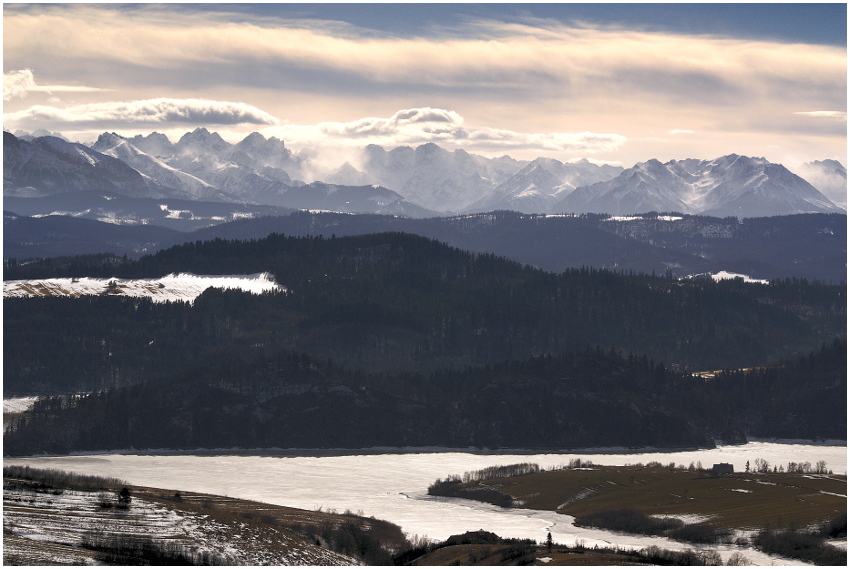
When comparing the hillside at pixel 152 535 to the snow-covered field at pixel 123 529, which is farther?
the snow-covered field at pixel 123 529

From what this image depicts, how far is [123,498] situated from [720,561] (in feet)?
288

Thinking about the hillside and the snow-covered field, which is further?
the snow-covered field

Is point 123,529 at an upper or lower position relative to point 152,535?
upper

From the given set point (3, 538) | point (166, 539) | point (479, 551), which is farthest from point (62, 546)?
point (479, 551)

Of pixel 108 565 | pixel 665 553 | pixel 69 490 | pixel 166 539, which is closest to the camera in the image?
pixel 108 565

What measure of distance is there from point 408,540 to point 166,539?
43356 mm

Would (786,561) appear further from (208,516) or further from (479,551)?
(208,516)

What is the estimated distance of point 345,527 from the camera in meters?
199

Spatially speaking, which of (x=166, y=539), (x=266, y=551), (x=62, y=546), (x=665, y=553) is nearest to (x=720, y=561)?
(x=665, y=553)

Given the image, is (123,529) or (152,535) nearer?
(152,535)

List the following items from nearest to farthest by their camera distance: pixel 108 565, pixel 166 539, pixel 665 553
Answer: pixel 108 565 < pixel 166 539 < pixel 665 553

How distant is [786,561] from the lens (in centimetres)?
18462

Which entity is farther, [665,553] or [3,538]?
[665,553]

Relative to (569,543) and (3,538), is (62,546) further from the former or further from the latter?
(569,543)
